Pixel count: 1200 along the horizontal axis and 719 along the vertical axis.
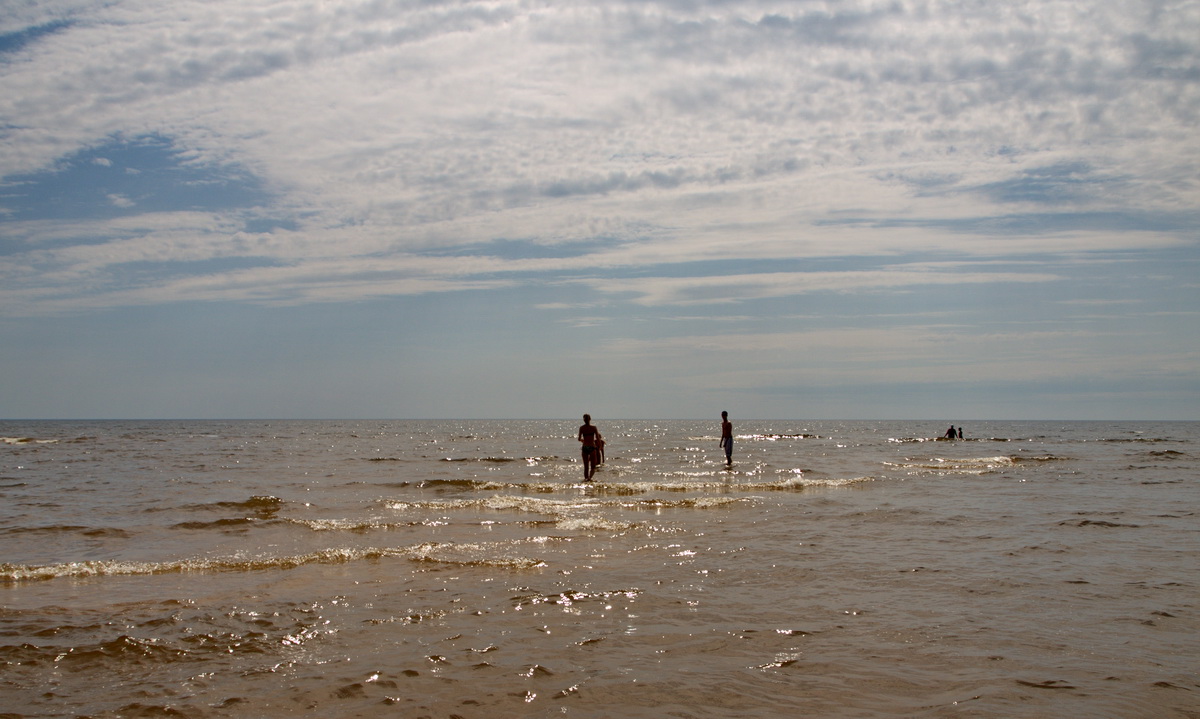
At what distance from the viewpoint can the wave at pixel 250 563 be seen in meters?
9.55

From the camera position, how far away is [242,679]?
5.62 metres

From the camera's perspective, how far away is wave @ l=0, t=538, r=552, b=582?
31.3 ft

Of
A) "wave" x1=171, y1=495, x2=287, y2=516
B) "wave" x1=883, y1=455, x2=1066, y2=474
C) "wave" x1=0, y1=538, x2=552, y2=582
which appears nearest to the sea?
"wave" x1=0, y1=538, x2=552, y2=582

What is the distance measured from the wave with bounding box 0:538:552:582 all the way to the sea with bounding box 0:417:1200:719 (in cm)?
5

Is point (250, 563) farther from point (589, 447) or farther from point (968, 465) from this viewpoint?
point (968, 465)

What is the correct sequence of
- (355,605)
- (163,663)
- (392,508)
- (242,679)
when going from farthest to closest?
(392,508)
(355,605)
(163,663)
(242,679)

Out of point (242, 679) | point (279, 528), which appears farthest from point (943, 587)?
point (279, 528)

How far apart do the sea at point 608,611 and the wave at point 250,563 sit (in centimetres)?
5

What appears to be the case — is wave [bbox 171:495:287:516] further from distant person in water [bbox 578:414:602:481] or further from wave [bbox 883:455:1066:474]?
wave [bbox 883:455:1066:474]

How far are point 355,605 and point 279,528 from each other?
6681 mm

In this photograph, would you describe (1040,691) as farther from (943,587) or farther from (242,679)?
(242,679)

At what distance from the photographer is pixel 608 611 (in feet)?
23.9

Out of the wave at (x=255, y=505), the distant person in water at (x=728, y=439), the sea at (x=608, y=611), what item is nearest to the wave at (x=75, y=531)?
the sea at (x=608, y=611)

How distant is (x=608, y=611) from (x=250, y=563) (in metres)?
5.44
